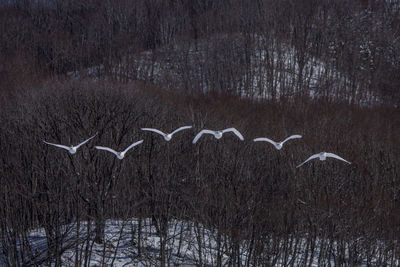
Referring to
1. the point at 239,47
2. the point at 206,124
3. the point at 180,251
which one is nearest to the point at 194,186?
the point at 180,251

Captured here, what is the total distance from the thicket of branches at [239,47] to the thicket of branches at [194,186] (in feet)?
53.5

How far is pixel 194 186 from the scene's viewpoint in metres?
13.5

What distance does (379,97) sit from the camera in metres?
41.8

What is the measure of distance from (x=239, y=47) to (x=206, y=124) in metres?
22.3

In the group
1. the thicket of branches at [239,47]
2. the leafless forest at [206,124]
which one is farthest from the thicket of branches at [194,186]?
the thicket of branches at [239,47]

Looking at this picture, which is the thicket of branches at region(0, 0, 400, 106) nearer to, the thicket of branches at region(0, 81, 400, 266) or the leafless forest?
the leafless forest

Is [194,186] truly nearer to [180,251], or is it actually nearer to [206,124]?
[180,251]

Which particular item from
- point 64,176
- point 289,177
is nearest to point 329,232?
point 289,177

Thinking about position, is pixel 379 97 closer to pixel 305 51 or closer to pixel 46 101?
pixel 305 51

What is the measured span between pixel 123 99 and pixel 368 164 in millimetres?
12680

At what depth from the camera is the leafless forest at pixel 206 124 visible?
11.2 meters

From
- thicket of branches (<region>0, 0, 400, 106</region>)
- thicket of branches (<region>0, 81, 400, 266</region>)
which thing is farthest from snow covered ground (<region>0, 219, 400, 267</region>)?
thicket of branches (<region>0, 0, 400, 106</region>)

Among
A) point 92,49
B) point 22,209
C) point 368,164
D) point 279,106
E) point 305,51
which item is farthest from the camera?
point 92,49

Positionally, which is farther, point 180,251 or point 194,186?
point 194,186
